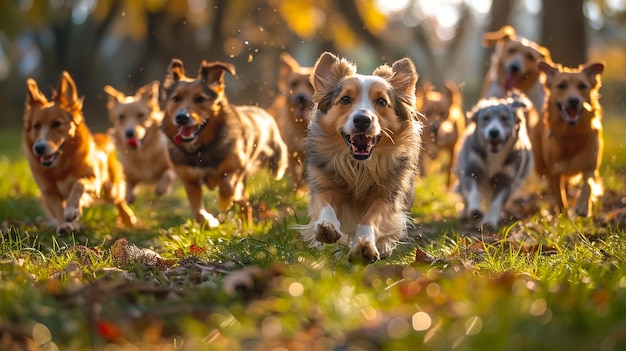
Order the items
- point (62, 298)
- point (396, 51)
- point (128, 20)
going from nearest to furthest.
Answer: point (62, 298), point (396, 51), point (128, 20)

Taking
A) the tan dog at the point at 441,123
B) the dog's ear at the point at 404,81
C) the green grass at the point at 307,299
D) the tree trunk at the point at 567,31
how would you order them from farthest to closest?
the tree trunk at the point at 567,31, the tan dog at the point at 441,123, the dog's ear at the point at 404,81, the green grass at the point at 307,299

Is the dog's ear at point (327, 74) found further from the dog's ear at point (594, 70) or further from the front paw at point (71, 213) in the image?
the dog's ear at point (594, 70)

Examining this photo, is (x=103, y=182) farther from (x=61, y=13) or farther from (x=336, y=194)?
(x=61, y=13)

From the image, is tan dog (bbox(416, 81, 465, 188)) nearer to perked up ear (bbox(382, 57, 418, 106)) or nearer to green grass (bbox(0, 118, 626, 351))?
perked up ear (bbox(382, 57, 418, 106))

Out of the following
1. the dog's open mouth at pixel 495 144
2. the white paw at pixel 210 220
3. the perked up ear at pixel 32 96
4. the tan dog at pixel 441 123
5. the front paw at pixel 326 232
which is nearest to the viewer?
the front paw at pixel 326 232

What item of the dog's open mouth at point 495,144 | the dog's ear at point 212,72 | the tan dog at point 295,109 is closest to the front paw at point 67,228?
the dog's ear at point 212,72

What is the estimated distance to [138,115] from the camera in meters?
10.1

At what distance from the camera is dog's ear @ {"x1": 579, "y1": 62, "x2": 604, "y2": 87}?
805cm

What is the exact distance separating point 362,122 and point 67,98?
3612 millimetres

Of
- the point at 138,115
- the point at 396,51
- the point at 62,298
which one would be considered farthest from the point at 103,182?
the point at 396,51

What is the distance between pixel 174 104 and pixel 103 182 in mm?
1126

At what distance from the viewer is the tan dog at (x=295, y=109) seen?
9273 mm

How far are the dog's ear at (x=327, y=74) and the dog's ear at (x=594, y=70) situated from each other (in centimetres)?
329

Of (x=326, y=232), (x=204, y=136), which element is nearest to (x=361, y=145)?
(x=326, y=232)
